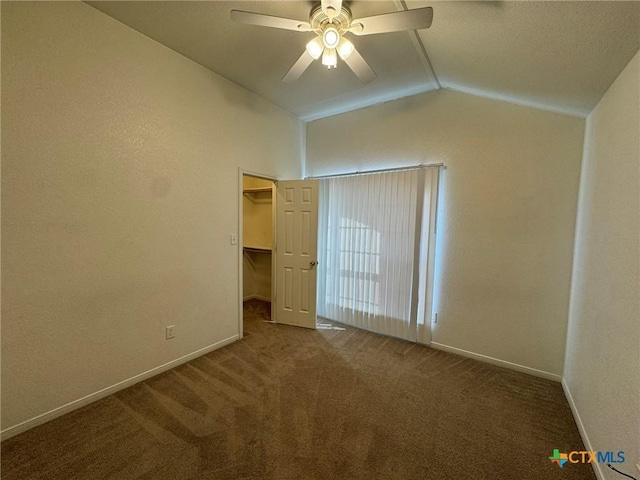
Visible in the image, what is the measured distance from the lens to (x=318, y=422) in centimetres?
180

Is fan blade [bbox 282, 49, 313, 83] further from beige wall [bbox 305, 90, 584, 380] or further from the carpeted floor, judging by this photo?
the carpeted floor

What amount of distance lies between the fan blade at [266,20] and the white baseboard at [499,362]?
3.17 metres

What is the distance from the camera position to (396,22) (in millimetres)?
1405

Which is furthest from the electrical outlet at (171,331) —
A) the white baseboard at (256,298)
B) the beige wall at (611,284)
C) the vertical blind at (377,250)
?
the beige wall at (611,284)

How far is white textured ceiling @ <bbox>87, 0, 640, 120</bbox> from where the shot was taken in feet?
4.29

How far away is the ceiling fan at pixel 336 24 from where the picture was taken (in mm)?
1365

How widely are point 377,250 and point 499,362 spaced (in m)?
1.67

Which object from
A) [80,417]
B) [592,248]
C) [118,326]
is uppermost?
[592,248]

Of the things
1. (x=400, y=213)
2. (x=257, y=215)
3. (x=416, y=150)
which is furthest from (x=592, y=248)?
(x=257, y=215)

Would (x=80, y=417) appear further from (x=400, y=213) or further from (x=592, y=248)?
(x=592, y=248)

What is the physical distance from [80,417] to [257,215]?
3.38m

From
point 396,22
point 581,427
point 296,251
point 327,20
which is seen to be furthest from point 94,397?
point 581,427

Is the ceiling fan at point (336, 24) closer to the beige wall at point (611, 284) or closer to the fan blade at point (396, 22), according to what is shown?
the fan blade at point (396, 22)

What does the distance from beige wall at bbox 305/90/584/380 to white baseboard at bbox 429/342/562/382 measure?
0.6 inches
